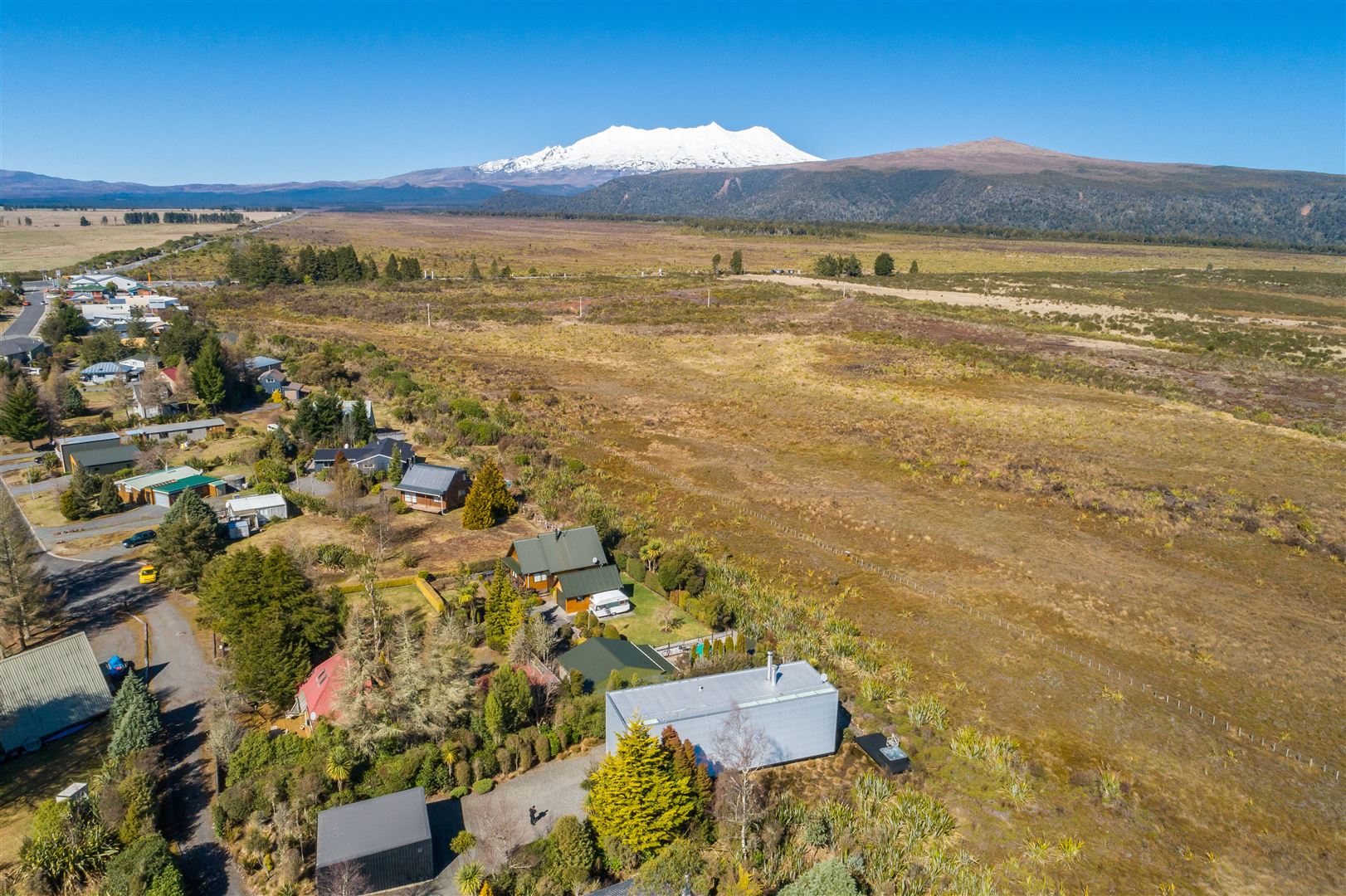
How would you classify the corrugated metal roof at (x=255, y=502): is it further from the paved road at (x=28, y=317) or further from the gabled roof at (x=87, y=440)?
the paved road at (x=28, y=317)

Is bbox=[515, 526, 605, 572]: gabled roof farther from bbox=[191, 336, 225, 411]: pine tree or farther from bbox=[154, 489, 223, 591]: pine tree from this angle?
bbox=[191, 336, 225, 411]: pine tree

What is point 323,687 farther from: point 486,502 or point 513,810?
point 486,502

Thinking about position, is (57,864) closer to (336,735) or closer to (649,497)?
(336,735)

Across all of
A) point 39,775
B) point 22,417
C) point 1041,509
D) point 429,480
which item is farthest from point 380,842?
point 22,417

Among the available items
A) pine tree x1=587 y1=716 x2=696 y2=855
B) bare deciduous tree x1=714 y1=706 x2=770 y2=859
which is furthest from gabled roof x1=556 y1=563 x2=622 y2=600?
pine tree x1=587 y1=716 x2=696 y2=855

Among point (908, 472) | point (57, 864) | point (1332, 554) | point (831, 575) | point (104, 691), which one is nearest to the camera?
point (57, 864)

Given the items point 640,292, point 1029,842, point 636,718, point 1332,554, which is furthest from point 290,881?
point 640,292

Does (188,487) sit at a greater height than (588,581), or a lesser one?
greater
